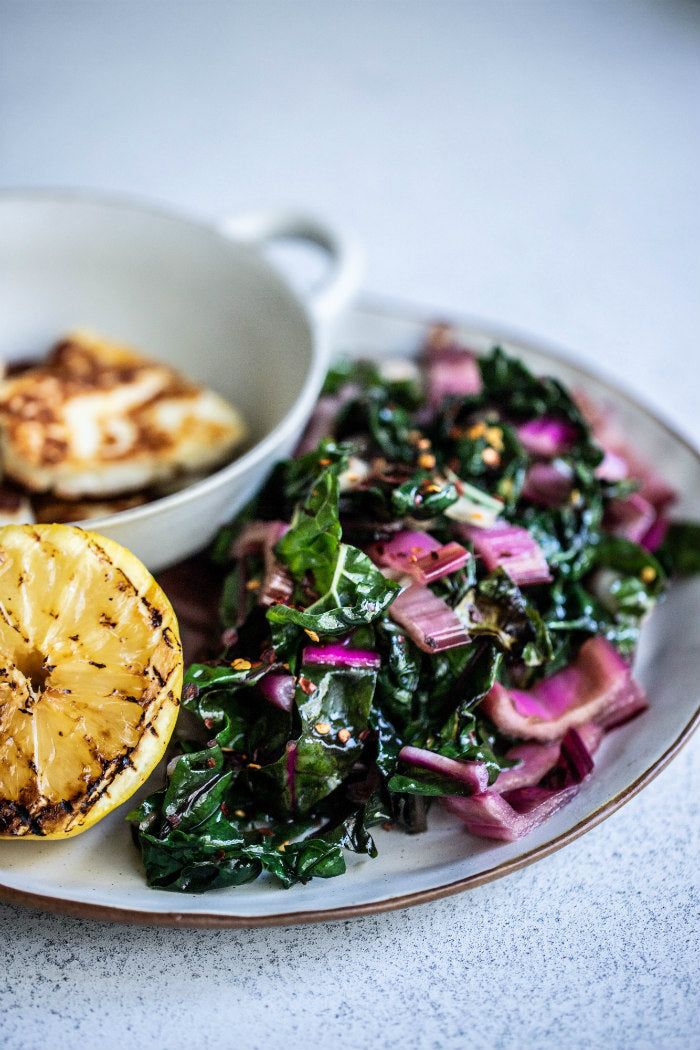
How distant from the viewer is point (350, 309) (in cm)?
235

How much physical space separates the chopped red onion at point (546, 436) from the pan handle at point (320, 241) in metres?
0.52

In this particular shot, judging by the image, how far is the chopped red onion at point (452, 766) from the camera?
1344mm

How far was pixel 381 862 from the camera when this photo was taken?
4.38 ft

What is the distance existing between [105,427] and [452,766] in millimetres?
1070

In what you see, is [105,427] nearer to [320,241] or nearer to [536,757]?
[320,241]

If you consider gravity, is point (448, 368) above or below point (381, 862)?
above

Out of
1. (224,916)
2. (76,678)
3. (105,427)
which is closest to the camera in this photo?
(224,916)

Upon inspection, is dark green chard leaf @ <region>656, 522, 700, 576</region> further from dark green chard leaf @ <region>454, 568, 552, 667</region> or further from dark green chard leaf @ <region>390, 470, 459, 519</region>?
dark green chard leaf @ <region>390, 470, 459, 519</region>

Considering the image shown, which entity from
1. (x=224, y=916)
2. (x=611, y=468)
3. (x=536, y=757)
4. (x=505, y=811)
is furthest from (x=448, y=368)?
(x=224, y=916)

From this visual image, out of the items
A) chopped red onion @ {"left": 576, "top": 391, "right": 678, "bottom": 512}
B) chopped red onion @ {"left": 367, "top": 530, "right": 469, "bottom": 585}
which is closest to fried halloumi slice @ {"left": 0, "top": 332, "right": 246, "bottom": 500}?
chopped red onion @ {"left": 367, "top": 530, "right": 469, "bottom": 585}

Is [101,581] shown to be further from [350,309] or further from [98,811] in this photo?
[350,309]

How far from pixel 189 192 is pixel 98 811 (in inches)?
113

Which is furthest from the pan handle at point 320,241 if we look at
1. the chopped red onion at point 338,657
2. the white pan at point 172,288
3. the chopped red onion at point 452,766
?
the chopped red onion at point 452,766

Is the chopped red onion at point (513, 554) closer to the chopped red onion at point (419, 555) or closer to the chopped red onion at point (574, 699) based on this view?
the chopped red onion at point (419, 555)
